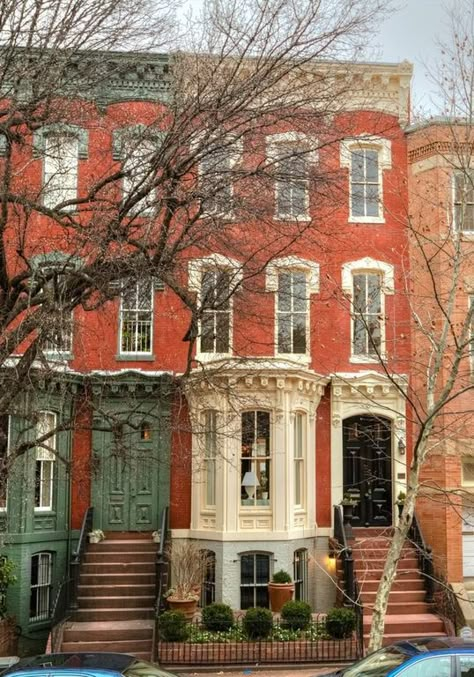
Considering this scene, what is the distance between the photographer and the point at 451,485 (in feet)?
62.4

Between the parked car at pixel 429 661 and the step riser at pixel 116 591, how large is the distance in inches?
323

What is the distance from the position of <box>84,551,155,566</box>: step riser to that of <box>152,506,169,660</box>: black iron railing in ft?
1.04

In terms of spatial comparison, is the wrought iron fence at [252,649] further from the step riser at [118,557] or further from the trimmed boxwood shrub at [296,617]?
the step riser at [118,557]

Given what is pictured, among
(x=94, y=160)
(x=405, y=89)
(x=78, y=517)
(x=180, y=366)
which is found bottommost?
(x=78, y=517)

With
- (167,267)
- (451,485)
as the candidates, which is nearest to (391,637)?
(451,485)

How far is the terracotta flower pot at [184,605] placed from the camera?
1663 cm

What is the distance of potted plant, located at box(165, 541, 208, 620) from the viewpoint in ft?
54.9

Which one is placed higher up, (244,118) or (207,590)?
(244,118)

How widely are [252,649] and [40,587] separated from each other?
5.60 m

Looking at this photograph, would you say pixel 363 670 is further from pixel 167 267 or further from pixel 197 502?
pixel 197 502

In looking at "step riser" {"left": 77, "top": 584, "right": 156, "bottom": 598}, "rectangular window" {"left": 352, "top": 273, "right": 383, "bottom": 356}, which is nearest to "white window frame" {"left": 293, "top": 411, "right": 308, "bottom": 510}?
"rectangular window" {"left": 352, "top": 273, "right": 383, "bottom": 356}

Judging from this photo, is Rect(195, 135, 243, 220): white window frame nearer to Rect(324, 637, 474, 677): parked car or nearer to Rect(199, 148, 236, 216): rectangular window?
Rect(199, 148, 236, 216): rectangular window

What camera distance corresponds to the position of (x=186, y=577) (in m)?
17.2

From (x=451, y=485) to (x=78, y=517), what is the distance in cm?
862
